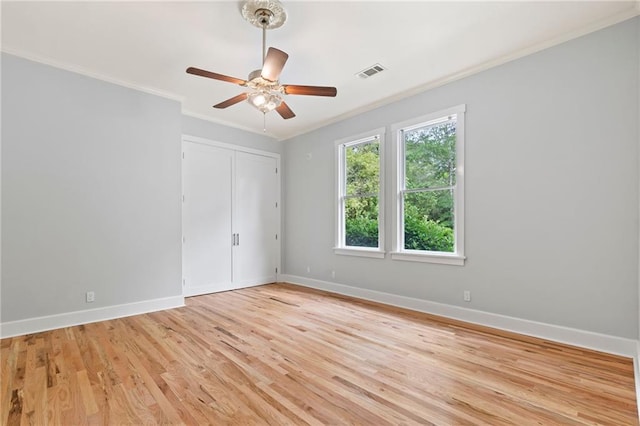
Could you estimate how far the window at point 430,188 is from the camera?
12.5 ft

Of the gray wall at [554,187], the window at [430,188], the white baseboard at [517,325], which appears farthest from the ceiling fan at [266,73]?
the white baseboard at [517,325]

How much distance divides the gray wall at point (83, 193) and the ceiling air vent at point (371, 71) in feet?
8.94

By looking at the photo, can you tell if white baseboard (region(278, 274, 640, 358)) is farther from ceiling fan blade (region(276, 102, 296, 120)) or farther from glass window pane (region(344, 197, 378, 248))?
ceiling fan blade (region(276, 102, 296, 120))

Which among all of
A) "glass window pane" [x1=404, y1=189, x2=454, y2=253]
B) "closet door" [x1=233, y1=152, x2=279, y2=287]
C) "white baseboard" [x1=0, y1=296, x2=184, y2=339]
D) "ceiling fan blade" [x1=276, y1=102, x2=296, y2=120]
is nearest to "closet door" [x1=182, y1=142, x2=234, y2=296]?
"closet door" [x1=233, y1=152, x2=279, y2=287]

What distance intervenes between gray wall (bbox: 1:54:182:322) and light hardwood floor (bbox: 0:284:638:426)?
583mm

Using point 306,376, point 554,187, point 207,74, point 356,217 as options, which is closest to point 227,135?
point 356,217

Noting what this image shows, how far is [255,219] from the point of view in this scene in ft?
19.6

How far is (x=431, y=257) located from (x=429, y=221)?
484 millimetres

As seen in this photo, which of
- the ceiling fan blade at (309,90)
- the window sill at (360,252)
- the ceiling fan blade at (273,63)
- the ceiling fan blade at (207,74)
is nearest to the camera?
the ceiling fan blade at (273,63)

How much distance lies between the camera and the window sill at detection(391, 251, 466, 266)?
3748 mm

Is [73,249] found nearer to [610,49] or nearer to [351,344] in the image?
[351,344]

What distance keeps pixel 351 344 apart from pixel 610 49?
143 inches

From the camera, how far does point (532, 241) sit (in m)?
3.20

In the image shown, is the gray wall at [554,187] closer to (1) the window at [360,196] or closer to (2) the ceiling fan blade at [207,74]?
(1) the window at [360,196]
